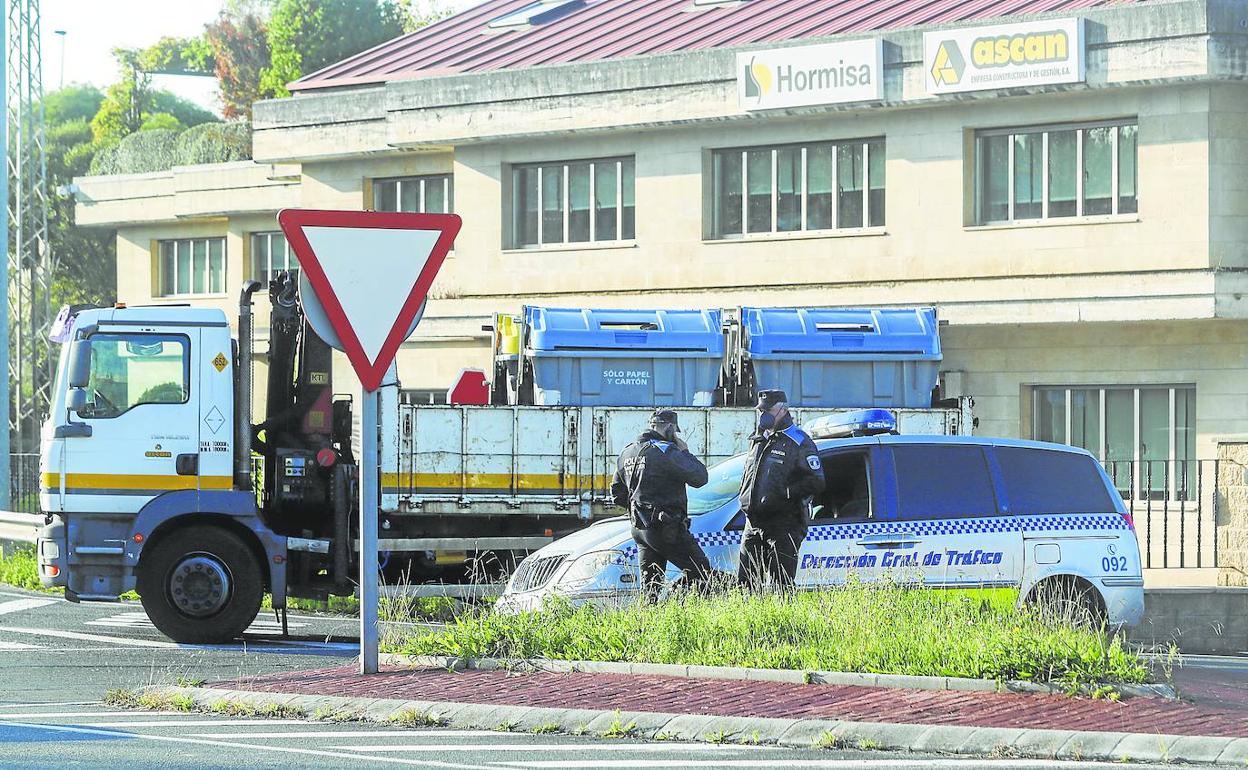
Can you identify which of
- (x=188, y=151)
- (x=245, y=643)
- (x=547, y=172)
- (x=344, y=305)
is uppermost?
(x=188, y=151)

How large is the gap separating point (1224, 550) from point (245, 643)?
346 inches

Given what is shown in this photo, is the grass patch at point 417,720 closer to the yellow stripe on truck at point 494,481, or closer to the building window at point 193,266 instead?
the yellow stripe on truck at point 494,481

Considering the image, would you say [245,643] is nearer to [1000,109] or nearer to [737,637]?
[737,637]

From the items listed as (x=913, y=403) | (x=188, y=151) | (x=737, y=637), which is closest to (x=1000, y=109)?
(x=913, y=403)

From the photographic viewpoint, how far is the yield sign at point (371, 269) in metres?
10.5

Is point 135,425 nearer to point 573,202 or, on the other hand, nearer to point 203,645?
point 203,645

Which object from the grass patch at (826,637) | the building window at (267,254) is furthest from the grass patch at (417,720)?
the building window at (267,254)

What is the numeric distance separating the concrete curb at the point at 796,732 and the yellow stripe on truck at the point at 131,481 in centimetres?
463

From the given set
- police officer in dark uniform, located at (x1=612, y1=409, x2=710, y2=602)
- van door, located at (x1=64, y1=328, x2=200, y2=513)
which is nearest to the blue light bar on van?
police officer in dark uniform, located at (x1=612, y1=409, x2=710, y2=602)

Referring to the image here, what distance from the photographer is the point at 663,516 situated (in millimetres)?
12320

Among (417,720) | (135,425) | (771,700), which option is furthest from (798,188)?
(417,720)

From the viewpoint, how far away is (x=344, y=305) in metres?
10.6

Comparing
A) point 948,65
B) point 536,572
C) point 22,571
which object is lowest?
point 22,571

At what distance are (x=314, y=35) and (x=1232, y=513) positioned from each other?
5476 cm
